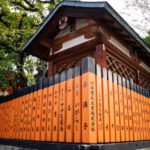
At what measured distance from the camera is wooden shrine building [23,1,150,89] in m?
6.33

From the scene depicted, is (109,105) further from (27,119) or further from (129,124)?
(27,119)

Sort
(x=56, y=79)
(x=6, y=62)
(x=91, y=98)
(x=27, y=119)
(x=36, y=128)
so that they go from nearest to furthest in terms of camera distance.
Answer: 1. (x=91, y=98)
2. (x=56, y=79)
3. (x=36, y=128)
4. (x=27, y=119)
5. (x=6, y=62)

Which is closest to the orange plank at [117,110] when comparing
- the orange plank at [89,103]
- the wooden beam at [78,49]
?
the orange plank at [89,103]

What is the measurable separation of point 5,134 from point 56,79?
3249 millimetres

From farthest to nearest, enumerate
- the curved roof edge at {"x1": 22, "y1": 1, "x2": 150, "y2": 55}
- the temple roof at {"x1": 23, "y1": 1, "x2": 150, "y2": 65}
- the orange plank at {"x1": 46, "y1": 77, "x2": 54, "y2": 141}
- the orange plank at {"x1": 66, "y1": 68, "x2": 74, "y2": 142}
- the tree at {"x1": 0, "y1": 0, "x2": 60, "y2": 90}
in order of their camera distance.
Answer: the tree at {"x1": 0, "y1": 0, "x2": 60, "y2": 90}
the temple roof at {"x1": 23, "y1": 1, "x2": 150, "y2": 65}
the curved roof edge at {"x1": 22, "y1": 1, "x2": 150, "y2": 55}
the orange plank at {"x1": 46, "y1": 77, "x2": 54, "y2": 141}
the orange plank at {"x1": 66, "y1": 68, "x2": 74, "y2": 142}

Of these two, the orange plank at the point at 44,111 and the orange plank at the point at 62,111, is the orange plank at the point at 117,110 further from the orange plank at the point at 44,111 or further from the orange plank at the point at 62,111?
the orange plank at the point at 44,111

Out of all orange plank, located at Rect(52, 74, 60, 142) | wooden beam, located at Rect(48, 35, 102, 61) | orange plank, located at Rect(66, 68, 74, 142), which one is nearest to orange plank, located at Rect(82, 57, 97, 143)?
orange plank, located at Rect(66, 68, 74, 142)

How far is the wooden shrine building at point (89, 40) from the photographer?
6.33 m

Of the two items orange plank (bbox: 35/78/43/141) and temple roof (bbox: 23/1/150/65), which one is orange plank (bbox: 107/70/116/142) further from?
temple roof (bbox: 23/1/150/65)

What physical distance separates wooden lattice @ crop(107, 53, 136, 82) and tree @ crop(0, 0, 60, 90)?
204 inches

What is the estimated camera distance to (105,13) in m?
5.93

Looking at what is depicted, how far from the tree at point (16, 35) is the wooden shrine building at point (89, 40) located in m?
2.31

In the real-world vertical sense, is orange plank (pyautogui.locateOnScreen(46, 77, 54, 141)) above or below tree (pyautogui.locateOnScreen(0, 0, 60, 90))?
below

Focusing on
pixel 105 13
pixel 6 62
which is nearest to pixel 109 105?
pixel 105 13
